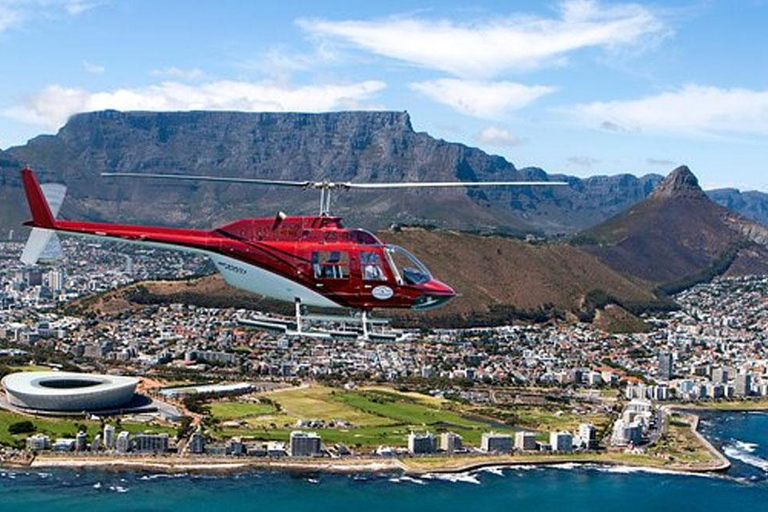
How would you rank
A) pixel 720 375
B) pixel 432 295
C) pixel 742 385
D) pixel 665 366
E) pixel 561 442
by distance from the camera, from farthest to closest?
pixel 665 366, pixel 720 375, pixel 742 385, pixel 561 442, pixel 432 295

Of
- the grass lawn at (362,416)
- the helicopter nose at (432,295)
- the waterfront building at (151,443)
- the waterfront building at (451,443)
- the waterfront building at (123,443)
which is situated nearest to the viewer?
the helicopter nose at (432,295)

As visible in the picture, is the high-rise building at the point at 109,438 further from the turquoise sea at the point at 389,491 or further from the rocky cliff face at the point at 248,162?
the rocky cliff face at the point at 248,162

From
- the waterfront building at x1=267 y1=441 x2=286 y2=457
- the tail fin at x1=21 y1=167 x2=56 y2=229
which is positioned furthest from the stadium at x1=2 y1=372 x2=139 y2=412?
the tail fin at x1=21 y1=167 x2=56 y2=229

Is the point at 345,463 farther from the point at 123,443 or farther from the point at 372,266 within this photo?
the point at 372,266

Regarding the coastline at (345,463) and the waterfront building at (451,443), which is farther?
the waterfront building at (451,443)

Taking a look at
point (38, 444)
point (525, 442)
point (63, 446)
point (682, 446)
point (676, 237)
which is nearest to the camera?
point (38, 444)

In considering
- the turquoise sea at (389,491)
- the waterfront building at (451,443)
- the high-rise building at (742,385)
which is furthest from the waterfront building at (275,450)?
the high-rise building at (742,385)

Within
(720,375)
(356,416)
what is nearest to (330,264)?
(356,416)

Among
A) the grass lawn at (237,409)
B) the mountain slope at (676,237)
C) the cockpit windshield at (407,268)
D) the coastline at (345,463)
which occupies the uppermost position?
the mountain slope at (676,237)
